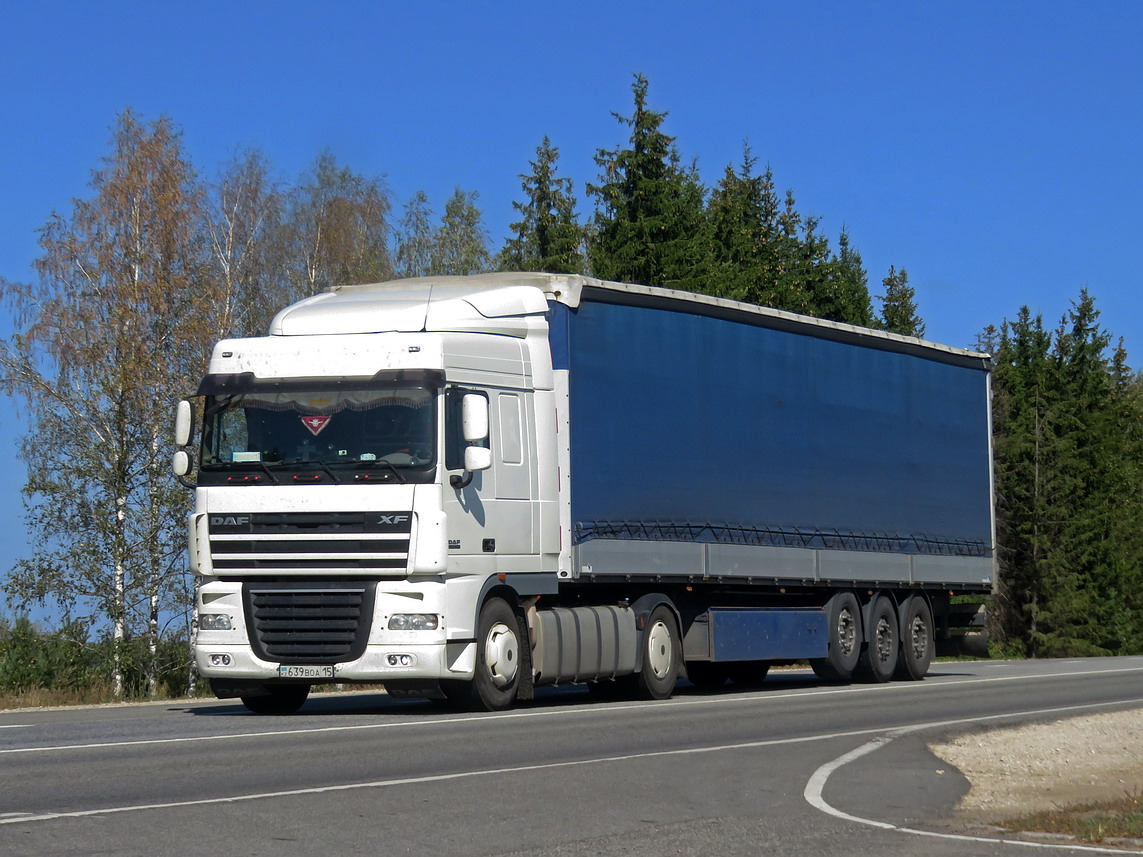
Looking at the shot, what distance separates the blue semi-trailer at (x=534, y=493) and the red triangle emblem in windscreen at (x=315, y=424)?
0.02 meters

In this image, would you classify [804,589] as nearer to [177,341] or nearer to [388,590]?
[388,590]

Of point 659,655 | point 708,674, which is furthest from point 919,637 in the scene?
point 659,655

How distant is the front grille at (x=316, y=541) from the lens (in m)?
15.3

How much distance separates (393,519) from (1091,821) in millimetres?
7656

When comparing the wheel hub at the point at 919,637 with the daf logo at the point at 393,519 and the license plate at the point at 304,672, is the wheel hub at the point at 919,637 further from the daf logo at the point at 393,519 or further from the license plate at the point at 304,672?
the license plate at the point at 304,672

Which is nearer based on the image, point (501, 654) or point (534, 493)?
point (501, 654)

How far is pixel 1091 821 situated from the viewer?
9289mm

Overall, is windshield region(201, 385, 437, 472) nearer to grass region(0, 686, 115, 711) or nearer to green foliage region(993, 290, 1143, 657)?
grass region(0, 686, 115, 711)

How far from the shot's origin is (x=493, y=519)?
16.4m

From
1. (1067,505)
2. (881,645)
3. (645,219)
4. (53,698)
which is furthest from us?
(1067,505)

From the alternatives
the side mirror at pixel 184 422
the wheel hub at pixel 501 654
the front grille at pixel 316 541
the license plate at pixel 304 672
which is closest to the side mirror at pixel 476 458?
the front grille at pixel 316 541

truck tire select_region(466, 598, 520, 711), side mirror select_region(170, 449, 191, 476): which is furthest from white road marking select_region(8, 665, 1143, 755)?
side mirror select_region(170, 449, 191, 476)

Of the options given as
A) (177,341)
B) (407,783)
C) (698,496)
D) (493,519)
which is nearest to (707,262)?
(177,341)

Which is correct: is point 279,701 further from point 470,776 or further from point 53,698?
point 53,698
